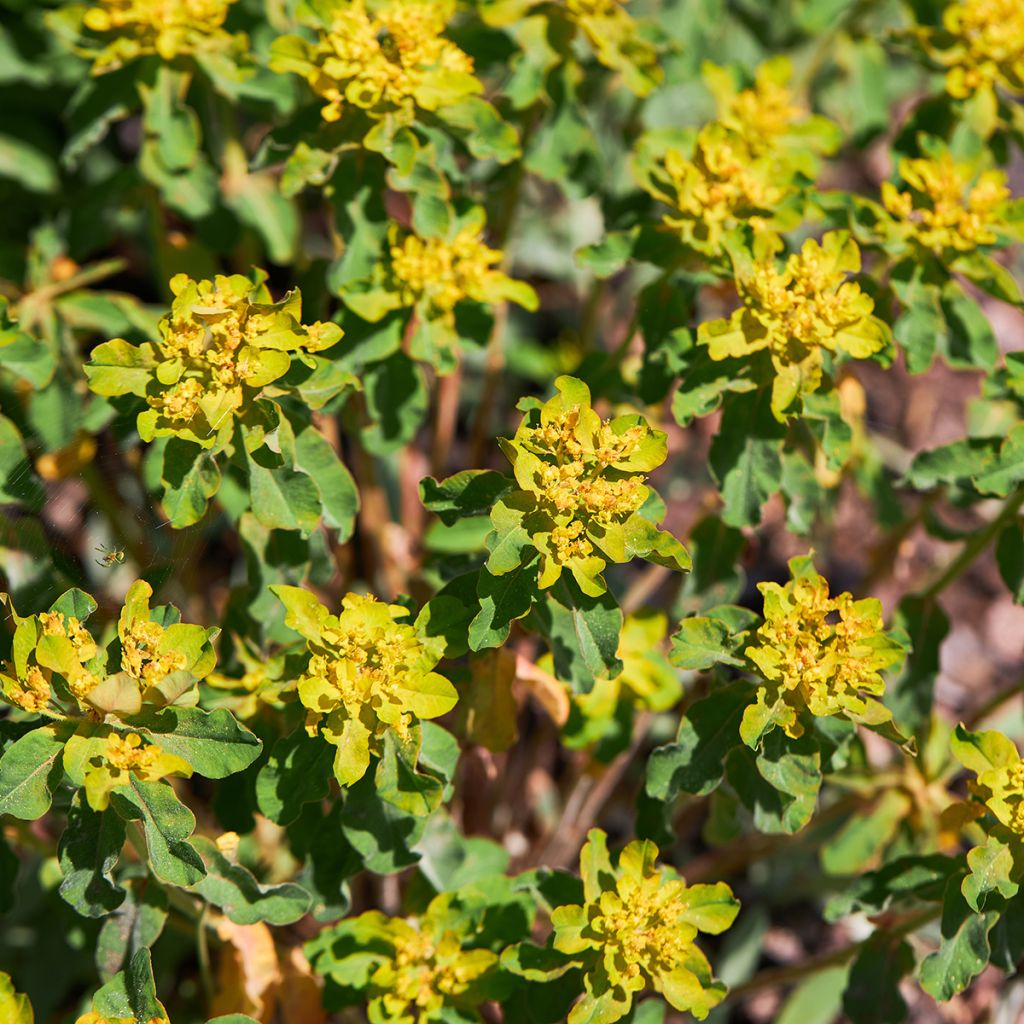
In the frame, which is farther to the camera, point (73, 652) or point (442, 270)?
point (442, 270)

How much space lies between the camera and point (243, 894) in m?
2.57

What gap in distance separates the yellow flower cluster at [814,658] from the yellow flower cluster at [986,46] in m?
1.65

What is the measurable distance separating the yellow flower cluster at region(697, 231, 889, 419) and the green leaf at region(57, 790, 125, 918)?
1.58 metres

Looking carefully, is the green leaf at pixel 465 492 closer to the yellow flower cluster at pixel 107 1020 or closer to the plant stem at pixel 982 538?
the yellow flower cluster at pixel 107 1020

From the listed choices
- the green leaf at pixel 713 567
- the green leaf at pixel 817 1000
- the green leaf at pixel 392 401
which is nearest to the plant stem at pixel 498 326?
the green leaf at pixel 392 401

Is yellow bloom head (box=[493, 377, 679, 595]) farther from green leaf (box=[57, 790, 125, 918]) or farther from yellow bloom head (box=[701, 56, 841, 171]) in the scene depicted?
yellow bloom head (box=[701, 56, 841, 171])

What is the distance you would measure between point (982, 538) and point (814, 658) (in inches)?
36.3

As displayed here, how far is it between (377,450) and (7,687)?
1.12 metres

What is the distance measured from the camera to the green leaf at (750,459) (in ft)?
9.46

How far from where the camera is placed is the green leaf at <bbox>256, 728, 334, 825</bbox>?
98.6 inches

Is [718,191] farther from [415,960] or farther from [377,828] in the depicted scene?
[415,960]

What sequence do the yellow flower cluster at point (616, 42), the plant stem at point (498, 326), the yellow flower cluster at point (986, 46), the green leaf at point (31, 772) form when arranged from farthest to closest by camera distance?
1. the plant stem at point (498, 326)
2. the yellow flower cluster at point (986, 46)
3. the yellow flower cluster at point (616, 42)
4. the green leaf at point (31, 772)

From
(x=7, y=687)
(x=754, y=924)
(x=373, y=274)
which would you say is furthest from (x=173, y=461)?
(x=754, y=924)

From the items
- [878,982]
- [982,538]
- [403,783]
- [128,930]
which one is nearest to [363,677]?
[403,783]
